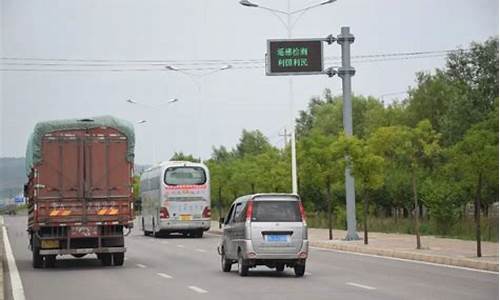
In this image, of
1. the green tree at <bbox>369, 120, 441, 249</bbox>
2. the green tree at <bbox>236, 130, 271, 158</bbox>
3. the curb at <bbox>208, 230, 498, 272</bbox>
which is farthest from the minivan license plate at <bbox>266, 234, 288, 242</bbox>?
the green tree at <bbox>236, 130, 271, 158</bbox>

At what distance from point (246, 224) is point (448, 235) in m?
17.4

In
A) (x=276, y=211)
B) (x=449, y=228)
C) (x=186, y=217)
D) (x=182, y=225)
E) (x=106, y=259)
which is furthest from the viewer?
(x=182, y=225)

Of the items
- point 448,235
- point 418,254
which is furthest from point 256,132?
point 418,254

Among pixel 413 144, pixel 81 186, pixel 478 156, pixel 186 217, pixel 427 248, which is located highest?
pixel 413 144

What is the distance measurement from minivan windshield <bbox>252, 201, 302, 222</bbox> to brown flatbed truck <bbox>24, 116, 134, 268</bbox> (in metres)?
4.32

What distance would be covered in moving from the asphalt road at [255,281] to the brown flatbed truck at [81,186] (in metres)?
0.85

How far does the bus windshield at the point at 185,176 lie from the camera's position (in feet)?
147

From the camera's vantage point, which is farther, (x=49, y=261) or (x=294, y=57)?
(x=294, y=57)

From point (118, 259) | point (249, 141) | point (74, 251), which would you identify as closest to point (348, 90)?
point (118, 259)

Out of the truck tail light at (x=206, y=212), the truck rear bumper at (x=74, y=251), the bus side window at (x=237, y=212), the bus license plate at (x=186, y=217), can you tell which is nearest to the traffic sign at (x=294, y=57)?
the truck tail light at (x=206, y=212)

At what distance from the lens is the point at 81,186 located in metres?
24.8

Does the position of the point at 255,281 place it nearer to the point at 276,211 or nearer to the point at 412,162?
the point at 276,211

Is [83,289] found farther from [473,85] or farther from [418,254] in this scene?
[473,85]

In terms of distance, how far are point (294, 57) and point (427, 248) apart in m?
9.47
